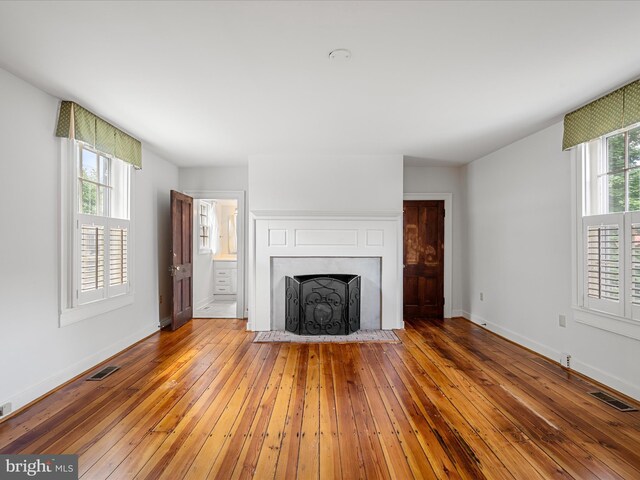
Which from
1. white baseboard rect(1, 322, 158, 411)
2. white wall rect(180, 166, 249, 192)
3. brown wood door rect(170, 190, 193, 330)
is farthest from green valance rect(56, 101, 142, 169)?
white baseboard rect(1, 322, 158, 411)

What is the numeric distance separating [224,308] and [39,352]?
143 inches

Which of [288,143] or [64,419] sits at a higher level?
[288,143]

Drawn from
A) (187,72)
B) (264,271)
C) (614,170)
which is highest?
(187,72)

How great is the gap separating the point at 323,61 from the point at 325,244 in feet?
9.42

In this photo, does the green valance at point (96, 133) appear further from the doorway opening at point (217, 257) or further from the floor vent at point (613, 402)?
the floor vent at point (613, 402)

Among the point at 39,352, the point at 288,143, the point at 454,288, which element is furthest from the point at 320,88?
the point at 454,288

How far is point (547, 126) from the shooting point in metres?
3.68

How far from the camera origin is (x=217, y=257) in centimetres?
724

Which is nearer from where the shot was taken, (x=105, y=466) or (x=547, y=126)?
(x=105, y=466)

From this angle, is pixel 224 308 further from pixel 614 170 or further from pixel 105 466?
pixel 614 170

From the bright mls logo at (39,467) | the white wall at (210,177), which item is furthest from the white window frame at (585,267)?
the white wall at (210,177)

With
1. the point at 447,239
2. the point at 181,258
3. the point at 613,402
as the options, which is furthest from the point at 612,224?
the point at 181,258

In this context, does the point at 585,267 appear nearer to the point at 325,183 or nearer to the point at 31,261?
the point at 325,183

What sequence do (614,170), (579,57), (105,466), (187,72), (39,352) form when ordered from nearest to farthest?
(105,466), (579,57), (187,72), (39,352), (614,170)
